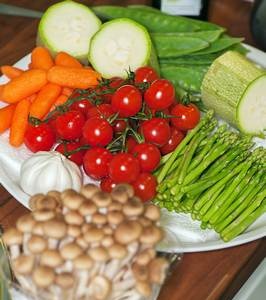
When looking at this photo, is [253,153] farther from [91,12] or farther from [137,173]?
[91,12]

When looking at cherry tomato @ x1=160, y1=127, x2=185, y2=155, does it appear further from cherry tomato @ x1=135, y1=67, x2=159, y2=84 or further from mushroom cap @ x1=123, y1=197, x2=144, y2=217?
mushroom cap @ x1=123, y1=197, x2=144, y2=217

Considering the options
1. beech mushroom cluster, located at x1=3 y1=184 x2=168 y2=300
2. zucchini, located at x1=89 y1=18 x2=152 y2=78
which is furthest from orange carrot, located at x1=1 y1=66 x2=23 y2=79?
beech mushroom cluster, located at x1=3 y1=184 x2=168 y2=300

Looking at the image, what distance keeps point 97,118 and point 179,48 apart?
0.32 meters

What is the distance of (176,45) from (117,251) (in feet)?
2.27

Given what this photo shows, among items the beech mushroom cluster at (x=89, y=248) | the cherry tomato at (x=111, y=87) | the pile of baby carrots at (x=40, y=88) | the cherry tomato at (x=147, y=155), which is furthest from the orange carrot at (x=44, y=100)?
the beech mushroom cluster at (x=89, y=248)

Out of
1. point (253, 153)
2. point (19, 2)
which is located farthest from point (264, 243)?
point (19, 2)

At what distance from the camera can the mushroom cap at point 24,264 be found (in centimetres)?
71

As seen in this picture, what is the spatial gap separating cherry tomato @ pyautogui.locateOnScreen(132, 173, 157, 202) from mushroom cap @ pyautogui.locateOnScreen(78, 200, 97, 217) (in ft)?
0.88

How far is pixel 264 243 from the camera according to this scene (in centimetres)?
105

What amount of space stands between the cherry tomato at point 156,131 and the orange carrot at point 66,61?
229mm

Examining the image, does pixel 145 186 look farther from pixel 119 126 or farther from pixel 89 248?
pixel 89 248

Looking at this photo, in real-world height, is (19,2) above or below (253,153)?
below

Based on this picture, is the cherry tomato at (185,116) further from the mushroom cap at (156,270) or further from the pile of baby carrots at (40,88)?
the mushroom cap at (156,270)

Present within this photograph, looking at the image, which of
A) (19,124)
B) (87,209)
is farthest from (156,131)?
(87,209)
